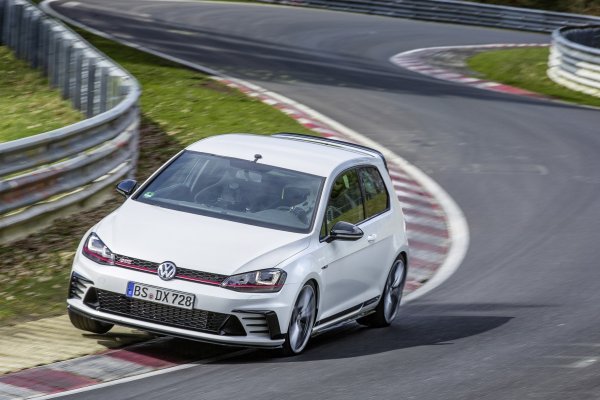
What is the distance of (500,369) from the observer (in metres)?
9.37

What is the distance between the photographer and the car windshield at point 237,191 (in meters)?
9.69

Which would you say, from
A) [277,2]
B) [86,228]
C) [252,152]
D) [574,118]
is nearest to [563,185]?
[574,118]

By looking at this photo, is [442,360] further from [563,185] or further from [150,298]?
[563,185]

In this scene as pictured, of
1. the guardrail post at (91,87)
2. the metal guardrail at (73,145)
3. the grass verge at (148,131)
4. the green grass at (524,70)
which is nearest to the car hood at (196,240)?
the grass verge at (148,131)

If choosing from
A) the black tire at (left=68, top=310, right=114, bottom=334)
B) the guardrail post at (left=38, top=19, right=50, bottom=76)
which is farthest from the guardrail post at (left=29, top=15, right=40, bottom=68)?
the black tire at (left=68, top=310, right=114, bottom=334)

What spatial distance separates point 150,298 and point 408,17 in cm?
3636

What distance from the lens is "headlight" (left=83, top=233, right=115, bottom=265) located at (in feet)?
29.5

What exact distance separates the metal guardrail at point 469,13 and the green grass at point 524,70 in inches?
337

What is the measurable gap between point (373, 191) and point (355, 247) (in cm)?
89

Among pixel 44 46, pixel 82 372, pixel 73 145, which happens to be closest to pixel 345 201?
pixel 82 372

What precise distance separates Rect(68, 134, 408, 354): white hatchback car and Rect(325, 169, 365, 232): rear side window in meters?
0.01

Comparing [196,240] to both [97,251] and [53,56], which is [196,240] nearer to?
[97,251]

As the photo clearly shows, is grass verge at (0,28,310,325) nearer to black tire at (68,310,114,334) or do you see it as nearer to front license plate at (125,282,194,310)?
black tire at (68,310,114,334)

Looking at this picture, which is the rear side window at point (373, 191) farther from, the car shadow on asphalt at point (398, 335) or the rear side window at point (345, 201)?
the car shadow on asphalt at point (398, 335)
